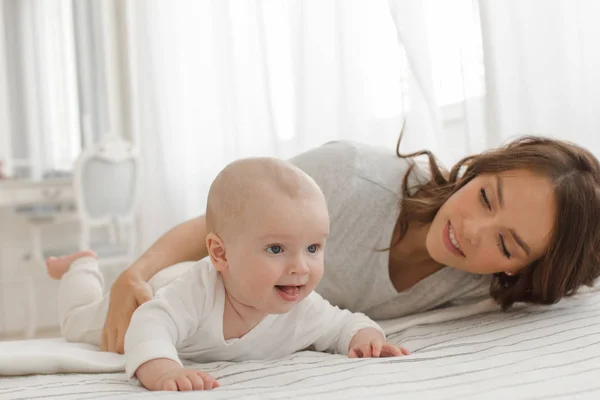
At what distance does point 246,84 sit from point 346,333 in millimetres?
2242

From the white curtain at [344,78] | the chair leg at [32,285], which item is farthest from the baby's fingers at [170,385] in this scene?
the chair leg at [32,285]

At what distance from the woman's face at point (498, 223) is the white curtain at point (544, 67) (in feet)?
1.98

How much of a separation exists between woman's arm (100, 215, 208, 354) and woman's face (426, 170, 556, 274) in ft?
1.84

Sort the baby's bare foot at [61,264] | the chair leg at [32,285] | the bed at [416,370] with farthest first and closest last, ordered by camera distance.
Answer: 1. the chair leg at [32,285]
2. the baby's bare foot at [61,264]
3. the bed at [416,370]

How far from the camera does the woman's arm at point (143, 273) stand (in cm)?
149

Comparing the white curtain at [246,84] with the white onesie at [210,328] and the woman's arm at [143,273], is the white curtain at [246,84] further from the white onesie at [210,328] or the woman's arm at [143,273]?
the white onesie at [210,328]

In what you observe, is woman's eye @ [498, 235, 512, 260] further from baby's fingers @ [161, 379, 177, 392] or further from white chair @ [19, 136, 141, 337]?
white chair @ [19, 136, 141, 337]

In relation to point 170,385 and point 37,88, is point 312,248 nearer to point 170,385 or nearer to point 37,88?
point 170,385

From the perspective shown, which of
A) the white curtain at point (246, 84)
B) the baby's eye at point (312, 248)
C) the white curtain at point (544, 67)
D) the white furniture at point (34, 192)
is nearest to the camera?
the baby's eye at point (312, 248)

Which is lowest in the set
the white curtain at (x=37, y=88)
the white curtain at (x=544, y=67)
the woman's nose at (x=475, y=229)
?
the woman's nose at (x=475, y=229)

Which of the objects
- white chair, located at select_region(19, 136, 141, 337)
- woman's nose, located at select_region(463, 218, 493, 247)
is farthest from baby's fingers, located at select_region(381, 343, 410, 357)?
white chair, located at select_region(19, 136, 141, 337)

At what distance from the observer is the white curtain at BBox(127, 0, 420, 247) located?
2.71 m

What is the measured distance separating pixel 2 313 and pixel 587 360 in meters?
4.29

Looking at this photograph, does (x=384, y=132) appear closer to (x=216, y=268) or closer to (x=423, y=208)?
(x=423, y=208)
